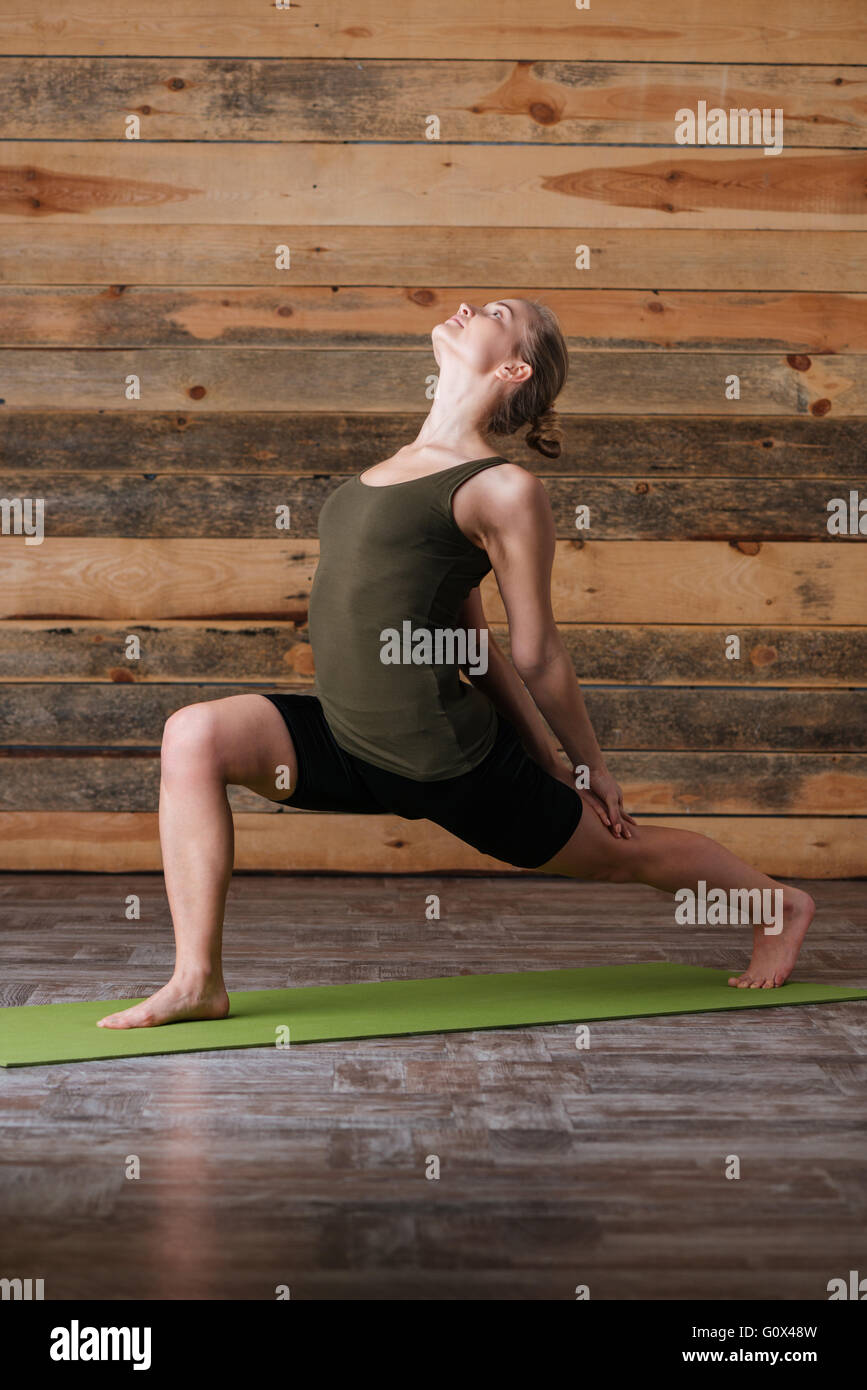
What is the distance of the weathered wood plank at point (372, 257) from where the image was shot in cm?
352

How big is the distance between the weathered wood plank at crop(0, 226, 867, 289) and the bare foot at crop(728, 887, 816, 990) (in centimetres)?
194

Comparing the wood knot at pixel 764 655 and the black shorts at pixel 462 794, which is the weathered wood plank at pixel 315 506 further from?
the black shorts at pixel 462 794

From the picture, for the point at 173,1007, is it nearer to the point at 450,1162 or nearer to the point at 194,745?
the point at 194,745

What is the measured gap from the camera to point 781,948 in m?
2.23

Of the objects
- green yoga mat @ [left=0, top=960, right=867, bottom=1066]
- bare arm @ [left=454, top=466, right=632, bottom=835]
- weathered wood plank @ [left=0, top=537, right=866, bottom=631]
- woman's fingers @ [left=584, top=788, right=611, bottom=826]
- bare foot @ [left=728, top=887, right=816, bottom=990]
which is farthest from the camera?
weathered wood plank @ [left=0, top=537, right=866, bottom=631]

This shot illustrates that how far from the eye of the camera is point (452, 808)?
1.98 metres

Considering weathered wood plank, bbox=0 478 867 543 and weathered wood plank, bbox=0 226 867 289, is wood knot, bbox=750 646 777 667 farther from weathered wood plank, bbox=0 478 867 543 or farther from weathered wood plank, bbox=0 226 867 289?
weathered wood plank, bbox=0 226 867 289

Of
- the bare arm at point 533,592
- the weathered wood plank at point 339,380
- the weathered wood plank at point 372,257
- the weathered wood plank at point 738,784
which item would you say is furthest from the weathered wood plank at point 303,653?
the bare arm at point 533,592

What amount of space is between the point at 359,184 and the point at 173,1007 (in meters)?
2.39

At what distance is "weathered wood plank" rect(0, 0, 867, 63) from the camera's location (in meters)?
3.52

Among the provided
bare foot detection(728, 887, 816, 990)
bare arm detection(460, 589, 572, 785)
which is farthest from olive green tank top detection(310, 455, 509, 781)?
bare foot detection(728, 887, 816, 990)

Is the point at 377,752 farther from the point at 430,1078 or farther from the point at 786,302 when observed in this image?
the point at 786,302

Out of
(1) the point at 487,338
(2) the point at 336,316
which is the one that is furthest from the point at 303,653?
(1) the point at 487,338
